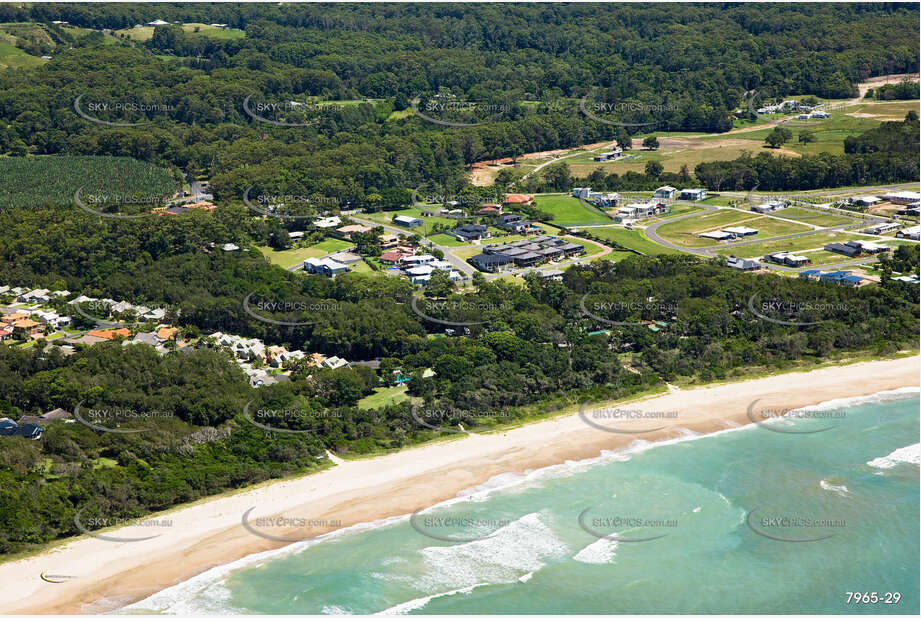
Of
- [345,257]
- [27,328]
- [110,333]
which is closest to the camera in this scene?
[110,333]

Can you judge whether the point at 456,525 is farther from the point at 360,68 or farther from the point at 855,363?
the point at 360,68

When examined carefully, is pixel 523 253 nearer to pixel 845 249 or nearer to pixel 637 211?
pixel 637 211

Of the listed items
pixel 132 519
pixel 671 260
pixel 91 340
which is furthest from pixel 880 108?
pixel 132 519

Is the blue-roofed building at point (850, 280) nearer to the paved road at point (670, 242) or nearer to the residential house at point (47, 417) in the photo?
the paved road at point (670, 242)

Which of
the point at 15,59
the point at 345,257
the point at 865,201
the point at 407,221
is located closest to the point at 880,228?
the point at 865,201

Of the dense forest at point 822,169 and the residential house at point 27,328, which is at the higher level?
the dense forest at point 822,169

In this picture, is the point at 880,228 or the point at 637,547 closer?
the point at 637,547

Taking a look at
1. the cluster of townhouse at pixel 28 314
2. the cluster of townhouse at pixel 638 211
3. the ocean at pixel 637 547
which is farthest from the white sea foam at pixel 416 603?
the cluster of townhouse at pixel 638 211
